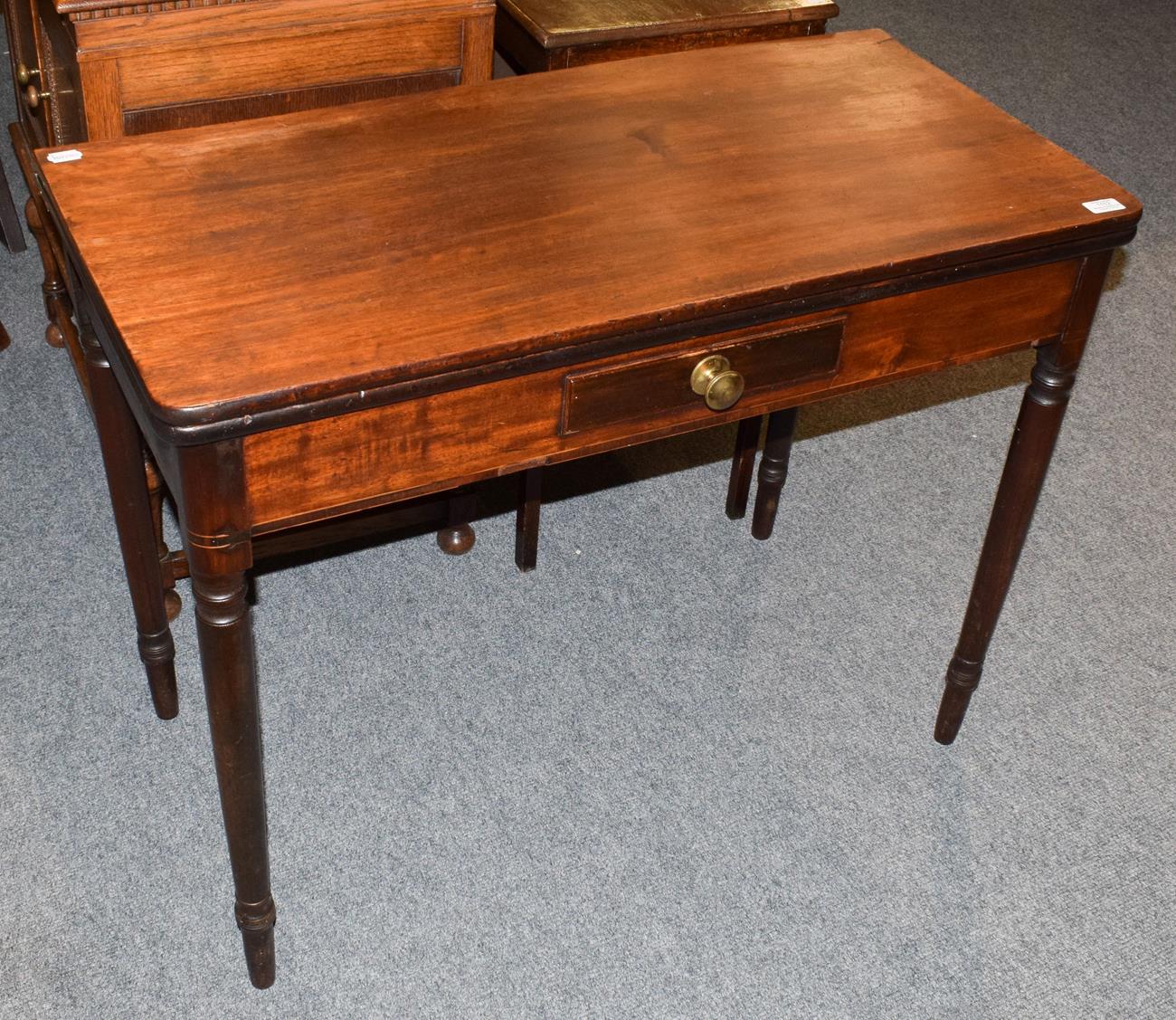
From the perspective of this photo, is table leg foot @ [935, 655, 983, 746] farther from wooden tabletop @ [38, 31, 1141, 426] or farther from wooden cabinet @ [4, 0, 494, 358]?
wooden cabinet @ [4, 0, 494, 358]

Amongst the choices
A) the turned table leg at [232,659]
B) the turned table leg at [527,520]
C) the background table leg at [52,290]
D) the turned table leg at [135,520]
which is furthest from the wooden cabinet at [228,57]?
the turned table leg at [232,659]

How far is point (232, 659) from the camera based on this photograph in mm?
1607

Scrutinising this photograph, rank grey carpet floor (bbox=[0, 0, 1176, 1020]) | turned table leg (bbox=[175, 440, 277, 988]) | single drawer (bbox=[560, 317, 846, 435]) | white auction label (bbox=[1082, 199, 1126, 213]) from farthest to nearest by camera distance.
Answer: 1. grey carpet floor (bbox=[0, 0, 1176, 1020])
2. white auction label (bbox=[1082, 199, 1126, 213])
3. single drawer (bbox=[560, 317, 846, 435])
4. turned table leg (bbox=[175, 440, 277, 988])

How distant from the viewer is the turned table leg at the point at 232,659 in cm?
147

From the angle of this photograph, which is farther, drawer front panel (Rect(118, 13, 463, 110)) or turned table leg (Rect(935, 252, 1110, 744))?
drawer front panel (Rect(118, 13, 463, 110))

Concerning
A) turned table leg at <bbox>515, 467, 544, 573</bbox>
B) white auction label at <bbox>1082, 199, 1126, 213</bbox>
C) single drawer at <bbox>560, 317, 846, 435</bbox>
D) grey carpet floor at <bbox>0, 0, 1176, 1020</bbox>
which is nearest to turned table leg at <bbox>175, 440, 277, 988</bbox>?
grey carpet floor at <bbox>0, 0, 1176, 1020</bbox>

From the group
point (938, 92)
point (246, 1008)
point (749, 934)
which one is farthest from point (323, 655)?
point (938, 92)

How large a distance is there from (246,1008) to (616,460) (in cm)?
133

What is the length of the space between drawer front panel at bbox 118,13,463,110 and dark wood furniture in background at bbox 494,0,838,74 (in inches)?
7.7

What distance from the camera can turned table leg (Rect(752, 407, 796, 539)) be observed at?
2.63 m

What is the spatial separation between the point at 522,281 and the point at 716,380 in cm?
24

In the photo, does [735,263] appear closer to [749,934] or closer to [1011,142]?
[1011,142]

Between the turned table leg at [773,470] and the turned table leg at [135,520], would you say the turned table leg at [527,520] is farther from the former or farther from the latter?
the turned table leg at [135,520]

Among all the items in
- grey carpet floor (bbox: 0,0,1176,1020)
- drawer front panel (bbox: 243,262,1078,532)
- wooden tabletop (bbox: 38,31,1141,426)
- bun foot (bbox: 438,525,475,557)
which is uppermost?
wooden tabletop (bbox: 38,31,1141,426)
